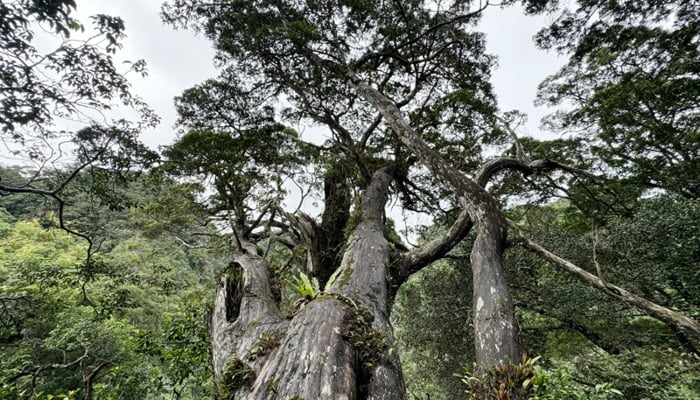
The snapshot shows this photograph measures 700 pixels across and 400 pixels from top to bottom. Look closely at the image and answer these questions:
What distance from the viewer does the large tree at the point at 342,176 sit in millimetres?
2447

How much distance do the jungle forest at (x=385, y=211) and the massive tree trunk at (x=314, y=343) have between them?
0.07 feet

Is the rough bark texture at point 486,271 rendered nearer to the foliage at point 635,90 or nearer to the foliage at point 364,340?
the foliage at point 364,340

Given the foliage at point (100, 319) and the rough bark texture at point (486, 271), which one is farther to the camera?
the foliage at point (100, 319)

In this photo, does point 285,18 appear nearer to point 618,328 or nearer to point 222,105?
point 222,105

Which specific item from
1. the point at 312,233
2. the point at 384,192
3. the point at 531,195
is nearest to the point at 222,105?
the point at 312,233

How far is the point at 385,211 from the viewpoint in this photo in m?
7.35

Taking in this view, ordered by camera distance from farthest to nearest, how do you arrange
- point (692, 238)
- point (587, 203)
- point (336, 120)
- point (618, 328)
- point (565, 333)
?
point (336, 120), point (565, 333), point (587, 203), point (618, 328), point (692, 238)

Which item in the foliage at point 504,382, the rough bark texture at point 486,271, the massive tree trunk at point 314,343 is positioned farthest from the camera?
the rough bark texture at point 486,271

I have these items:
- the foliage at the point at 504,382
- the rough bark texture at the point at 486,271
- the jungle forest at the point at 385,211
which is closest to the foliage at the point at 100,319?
the jungle forest at the point at 385,211

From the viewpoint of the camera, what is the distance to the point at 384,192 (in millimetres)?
7047

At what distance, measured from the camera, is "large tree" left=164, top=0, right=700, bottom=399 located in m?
2.45

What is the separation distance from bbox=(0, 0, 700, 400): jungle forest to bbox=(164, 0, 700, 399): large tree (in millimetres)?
33

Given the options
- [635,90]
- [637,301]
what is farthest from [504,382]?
[635,90]

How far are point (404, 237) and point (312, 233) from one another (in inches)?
127
